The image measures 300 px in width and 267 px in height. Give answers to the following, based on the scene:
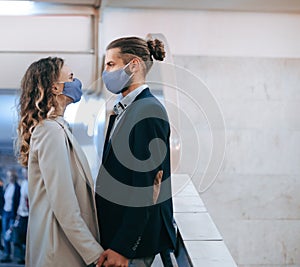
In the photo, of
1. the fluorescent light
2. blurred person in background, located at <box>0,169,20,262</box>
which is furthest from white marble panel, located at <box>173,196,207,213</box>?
blurred person in background, located at <box>0,169,20,262</box>

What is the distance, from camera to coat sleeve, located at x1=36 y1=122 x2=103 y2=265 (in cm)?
181

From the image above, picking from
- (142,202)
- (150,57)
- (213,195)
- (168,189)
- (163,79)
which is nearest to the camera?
(142,202)

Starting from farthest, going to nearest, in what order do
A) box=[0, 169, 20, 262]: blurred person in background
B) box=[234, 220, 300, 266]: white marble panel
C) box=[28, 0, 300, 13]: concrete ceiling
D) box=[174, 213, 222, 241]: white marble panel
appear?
box=[0, 169, 20, 262]: blurred person in background → box=[234, 220, 300, 266]: white marble panel → box=[28, 0, 300, 13]: concrete ceiling → box=[174, 213, 222, 241]: white marble panel

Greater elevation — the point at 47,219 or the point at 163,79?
the point at 163,79

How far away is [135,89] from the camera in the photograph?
193 cm

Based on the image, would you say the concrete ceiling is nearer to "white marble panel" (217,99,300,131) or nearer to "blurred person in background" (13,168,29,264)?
"white marble panel" (217,99,300,131)

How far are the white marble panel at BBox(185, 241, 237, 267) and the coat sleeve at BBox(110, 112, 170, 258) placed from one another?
0.34 m

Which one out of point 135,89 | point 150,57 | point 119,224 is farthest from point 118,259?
point 150,57

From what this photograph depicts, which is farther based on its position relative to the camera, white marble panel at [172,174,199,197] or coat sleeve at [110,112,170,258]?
white marble panel at [172,174,199,197]

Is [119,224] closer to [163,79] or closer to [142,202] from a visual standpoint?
[142,202]

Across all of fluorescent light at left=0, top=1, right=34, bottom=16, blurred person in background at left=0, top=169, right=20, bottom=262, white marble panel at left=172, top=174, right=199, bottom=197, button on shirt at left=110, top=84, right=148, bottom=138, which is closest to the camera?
button on shirt at left=110, top=84, right=148, bottom=138

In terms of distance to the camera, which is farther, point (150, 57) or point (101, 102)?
point (101, 102)

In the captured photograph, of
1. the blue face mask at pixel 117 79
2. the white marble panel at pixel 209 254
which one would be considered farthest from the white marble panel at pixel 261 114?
the blue face mask at pixel 117 79

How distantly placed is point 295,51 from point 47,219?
3.73 metres
